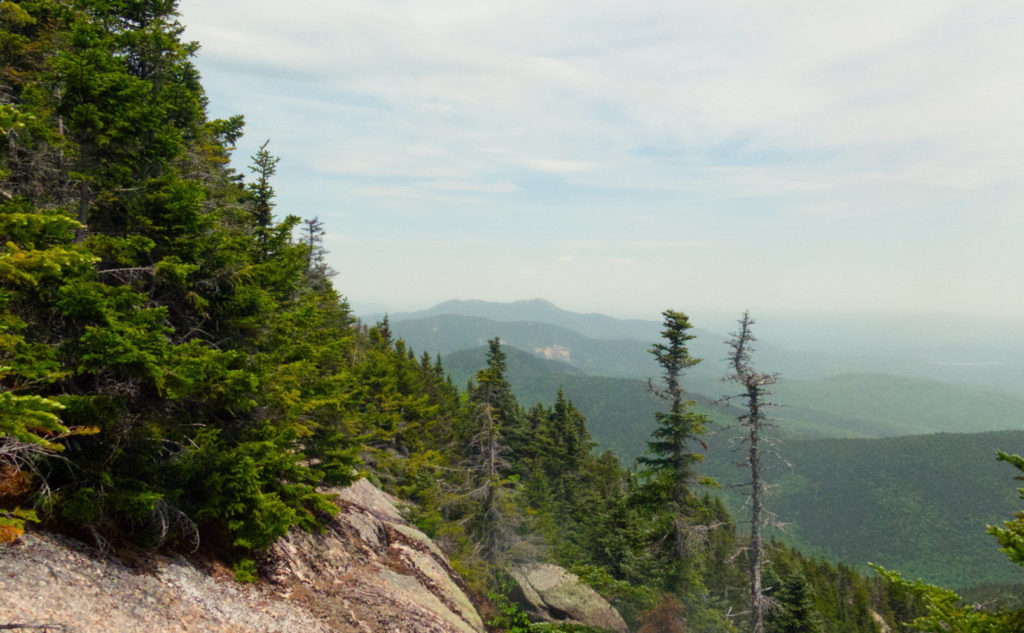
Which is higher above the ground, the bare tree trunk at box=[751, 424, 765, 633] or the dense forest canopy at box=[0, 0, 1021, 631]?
the dense forest canopy at box=[0, 0, 1021, 631]

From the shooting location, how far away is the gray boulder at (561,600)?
2453cm

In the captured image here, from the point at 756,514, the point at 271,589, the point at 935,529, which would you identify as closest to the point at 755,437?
the point at 756,514

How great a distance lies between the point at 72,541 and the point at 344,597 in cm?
596

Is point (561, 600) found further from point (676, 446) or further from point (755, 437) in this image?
point (755, 437)

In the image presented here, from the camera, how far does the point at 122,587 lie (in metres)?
7.53

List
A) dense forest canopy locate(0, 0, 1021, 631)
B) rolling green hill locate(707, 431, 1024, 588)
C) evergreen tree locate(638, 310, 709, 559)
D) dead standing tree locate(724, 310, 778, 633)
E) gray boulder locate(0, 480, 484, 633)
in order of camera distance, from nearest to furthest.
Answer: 1. gray boulder locate(0, 480, 484, 633)
2. dense forest canopy locate(0, 0, 1021, 631)
3. dead standing tree locate(724, 310, 778, 633)
4. evergreen tree locate(638, 310, 709, 559)
5. rolling green hill locate(707, 431, 1024, 588)

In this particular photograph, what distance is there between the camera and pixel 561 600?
25.3 metres

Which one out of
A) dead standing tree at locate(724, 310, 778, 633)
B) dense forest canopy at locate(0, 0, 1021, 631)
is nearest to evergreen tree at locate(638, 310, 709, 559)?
dense forest canopy at locate(0, 0, 1021, 631)

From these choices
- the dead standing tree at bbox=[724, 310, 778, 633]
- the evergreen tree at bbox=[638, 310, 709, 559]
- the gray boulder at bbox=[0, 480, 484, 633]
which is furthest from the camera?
the evergreen tree at bbox=[638, 310, 709, 559]

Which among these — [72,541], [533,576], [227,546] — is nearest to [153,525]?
[72,541]

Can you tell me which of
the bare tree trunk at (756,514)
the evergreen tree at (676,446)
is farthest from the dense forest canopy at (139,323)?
the bare tree trunk at (756,514)

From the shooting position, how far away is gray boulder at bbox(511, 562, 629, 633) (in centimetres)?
2453

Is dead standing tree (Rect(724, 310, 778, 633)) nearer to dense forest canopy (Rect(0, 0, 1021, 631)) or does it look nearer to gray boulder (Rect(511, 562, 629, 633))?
dense forest canopy (Rect(0, 0, 1021, 631))

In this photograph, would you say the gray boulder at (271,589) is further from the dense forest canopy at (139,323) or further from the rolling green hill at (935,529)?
the rolling green hill at (935,529)
